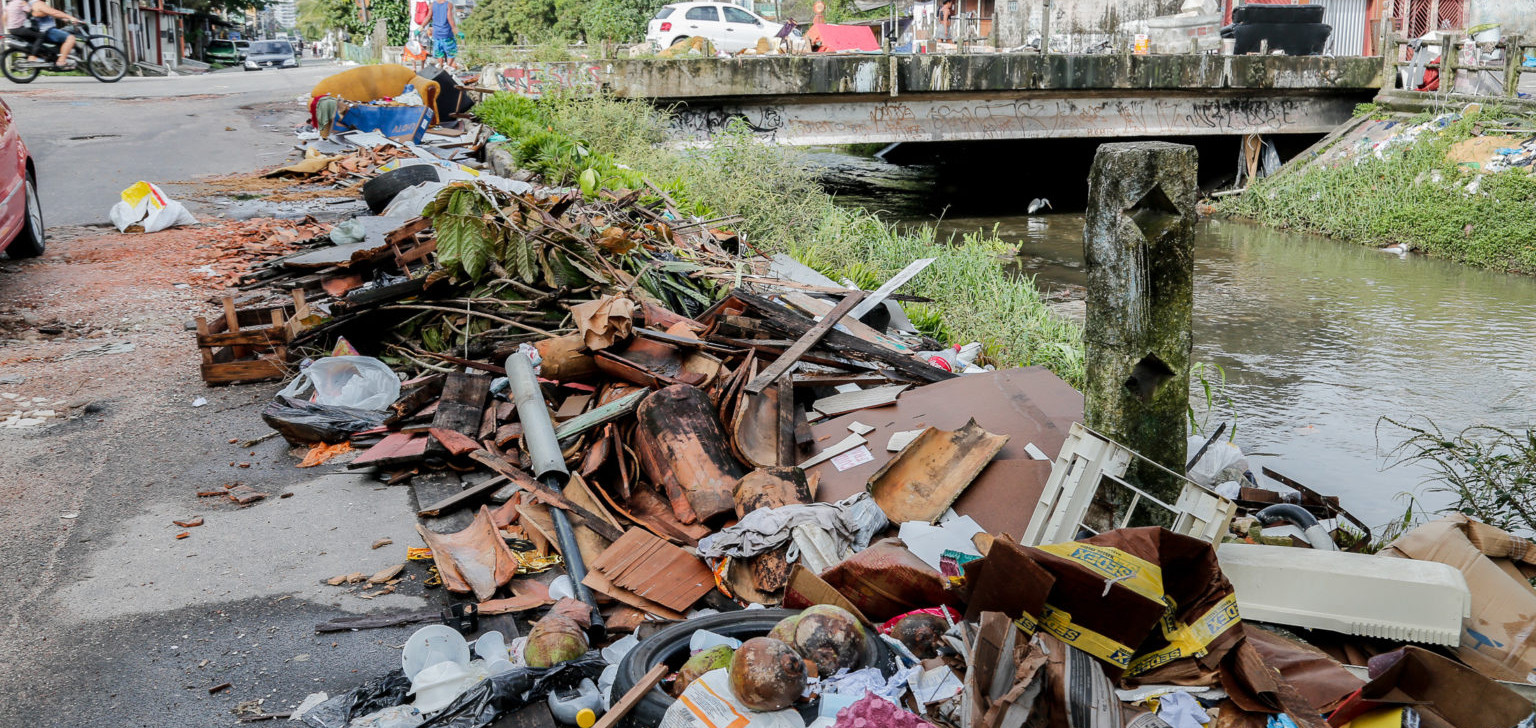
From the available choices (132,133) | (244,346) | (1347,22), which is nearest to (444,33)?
(132,133)

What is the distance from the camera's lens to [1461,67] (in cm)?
1844

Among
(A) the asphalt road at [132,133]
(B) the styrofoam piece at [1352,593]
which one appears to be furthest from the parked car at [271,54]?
(B) the styrofoam piece at [1352,593]

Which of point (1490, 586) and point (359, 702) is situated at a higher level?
point (1490, 586)

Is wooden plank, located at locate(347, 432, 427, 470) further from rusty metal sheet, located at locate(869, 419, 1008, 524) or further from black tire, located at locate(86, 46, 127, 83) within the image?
black tire, located at locate(86, 46, 127, 83)

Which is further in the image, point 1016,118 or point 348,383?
point 1016,118

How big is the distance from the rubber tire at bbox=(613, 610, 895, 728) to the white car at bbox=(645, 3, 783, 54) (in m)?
25.0

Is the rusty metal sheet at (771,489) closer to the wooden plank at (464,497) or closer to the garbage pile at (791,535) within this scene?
the garbage pile at (791,535)

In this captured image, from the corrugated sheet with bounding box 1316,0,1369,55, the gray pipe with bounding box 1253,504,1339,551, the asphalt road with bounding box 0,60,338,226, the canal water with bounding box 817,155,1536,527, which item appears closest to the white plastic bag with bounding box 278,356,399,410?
the gray pipe with bounding box 1253,504,1339,551

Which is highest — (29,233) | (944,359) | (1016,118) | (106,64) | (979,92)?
(106,64)

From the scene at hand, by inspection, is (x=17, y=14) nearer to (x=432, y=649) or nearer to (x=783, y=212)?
(x=783, y=212)

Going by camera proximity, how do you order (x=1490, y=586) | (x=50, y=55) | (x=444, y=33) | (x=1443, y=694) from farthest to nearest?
(x=444, y=33), (x=50, y=55), (x=1490, y=586), (x=1443, y=694)

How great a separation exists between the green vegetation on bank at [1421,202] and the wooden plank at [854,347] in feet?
41.2

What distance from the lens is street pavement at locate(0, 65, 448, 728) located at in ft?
10.7

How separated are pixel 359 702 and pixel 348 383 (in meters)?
2.69
